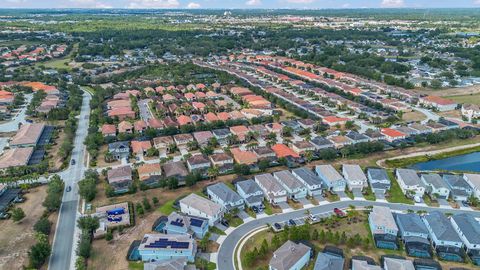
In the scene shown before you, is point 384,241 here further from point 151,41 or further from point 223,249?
point 151,41

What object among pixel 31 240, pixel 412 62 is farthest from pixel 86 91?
pixel 412 62

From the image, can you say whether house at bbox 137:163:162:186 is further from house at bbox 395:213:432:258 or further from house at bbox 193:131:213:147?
house at bbox 395:213:432:258

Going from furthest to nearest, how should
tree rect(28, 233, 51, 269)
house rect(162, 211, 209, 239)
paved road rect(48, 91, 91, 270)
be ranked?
house rect(162, 211, 209, 239) < paved road rect(48, 91, 91, 270) < tree rect(28, 233, 51, 269)

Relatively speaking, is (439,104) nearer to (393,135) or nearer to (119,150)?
(393,135)

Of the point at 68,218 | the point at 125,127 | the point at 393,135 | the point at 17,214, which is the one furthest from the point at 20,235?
the point at 393,135

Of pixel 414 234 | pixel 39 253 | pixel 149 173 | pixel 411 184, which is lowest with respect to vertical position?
pixel 414 234

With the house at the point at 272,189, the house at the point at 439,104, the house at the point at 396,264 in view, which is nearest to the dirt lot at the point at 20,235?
the house at the point at 272,189

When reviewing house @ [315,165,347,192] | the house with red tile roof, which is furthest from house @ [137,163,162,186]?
house @ [315,165,347,192]
